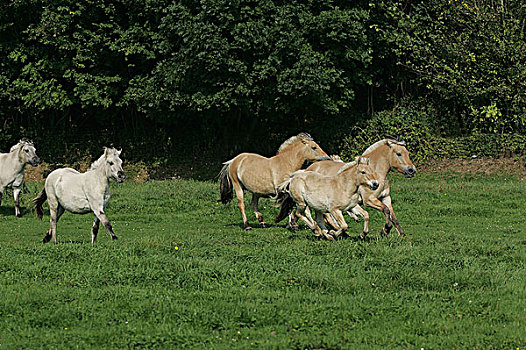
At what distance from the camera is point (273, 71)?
28.3m

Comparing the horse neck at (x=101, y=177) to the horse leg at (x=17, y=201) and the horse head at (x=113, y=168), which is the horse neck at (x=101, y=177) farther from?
the horse leg at (x=17, y=201)

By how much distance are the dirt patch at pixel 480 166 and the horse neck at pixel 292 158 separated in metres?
14.6

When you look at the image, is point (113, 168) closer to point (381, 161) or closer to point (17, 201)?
point (381, 161)

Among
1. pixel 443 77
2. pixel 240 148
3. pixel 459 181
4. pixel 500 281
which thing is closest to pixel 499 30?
pixel 443 77

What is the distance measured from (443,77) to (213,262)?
74.4 ft

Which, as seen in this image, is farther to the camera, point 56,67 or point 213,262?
point 56,67

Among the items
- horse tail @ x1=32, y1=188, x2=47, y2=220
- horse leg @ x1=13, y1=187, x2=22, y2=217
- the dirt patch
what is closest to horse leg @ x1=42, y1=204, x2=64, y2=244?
horse tail @ x1=32, y1=188, x2=47, y2=220

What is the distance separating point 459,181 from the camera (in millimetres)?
28781

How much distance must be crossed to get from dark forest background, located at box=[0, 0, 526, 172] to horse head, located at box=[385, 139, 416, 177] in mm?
12072

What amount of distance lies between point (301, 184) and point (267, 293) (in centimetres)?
478

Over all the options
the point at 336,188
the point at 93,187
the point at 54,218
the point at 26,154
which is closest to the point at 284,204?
the point at 336,188

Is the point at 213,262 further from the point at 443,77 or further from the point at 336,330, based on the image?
the point at 443,77

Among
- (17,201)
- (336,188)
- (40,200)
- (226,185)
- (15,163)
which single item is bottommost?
(17,201)

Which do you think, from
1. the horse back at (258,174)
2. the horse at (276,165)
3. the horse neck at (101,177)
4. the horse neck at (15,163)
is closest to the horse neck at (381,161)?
the horse at (276,165)
